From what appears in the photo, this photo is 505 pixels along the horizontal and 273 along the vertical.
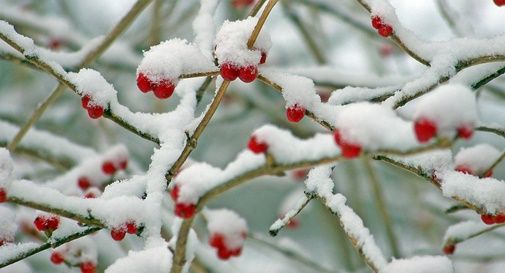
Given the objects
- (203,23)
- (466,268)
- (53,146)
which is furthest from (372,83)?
(466,268)

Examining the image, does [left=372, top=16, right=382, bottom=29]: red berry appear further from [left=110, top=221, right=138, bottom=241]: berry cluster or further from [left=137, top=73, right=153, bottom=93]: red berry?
[left=110, top=221, right=138, bottom=241]: berry cluster

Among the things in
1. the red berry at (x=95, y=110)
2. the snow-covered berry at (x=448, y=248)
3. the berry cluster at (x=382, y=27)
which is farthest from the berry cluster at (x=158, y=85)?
the snow-covered berry at (x=448, y=248)

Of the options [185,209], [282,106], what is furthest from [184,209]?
[282,106]

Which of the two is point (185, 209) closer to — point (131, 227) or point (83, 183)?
point (131, 227)

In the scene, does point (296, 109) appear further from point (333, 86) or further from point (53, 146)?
point (53, 146)

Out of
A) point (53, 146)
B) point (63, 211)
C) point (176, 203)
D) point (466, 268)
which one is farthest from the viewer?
point (466, 268)

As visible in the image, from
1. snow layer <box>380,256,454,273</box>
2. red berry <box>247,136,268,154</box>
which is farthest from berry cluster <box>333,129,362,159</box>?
snow layer <box>380,256,454,273</box>
